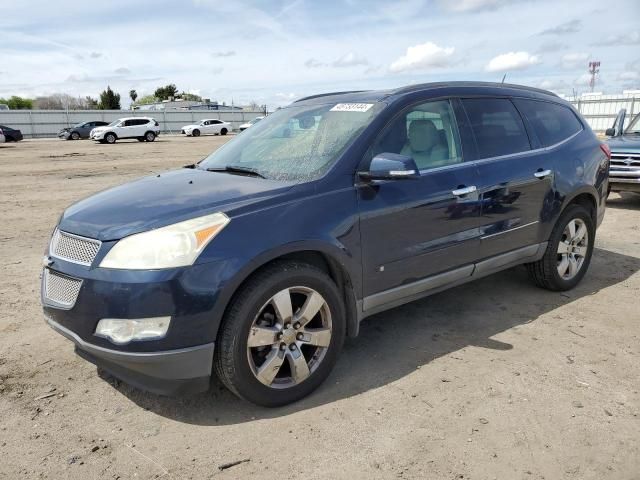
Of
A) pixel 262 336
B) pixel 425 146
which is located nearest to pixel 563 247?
pixel 425 146

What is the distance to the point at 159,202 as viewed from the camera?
3148 mm

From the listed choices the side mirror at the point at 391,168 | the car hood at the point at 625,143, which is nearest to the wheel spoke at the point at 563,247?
the side mirror at the point at 391,168

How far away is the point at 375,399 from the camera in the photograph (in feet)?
10.5

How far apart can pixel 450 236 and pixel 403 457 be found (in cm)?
169

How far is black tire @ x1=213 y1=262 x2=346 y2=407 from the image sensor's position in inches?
112

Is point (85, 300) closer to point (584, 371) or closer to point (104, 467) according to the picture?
point (104, 467)

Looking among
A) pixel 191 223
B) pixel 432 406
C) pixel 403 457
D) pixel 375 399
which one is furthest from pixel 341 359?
pixel 191 223

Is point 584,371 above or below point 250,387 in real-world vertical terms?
below

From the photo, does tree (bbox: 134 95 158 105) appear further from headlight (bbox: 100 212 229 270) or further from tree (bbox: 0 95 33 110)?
headlight (bbox: 100 212 229 270)

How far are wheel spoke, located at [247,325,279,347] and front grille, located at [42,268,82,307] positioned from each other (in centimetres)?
93

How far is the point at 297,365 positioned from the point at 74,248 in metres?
1.40

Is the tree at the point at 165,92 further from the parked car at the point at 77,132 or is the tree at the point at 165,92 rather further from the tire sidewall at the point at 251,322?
the tire sidewall at the point at 251,322

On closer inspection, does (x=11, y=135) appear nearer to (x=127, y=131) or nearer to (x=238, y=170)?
(x=127, y=131)

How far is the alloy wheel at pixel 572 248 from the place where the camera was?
493cm
